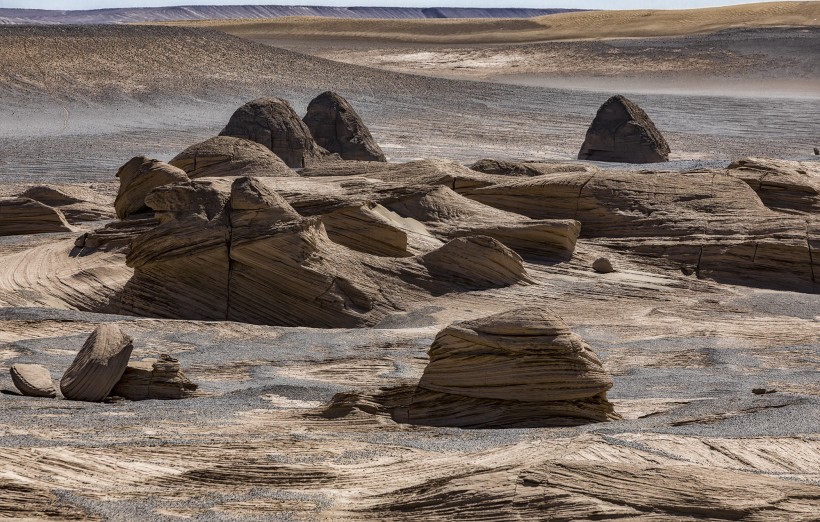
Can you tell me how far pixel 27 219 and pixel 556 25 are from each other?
69.0 metres

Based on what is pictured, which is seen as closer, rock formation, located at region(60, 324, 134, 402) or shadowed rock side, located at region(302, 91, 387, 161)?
rock formation, located at region(60, 324, 134, 402)

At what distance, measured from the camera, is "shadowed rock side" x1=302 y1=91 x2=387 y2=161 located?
81.1ft

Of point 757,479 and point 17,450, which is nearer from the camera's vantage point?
point 757,479

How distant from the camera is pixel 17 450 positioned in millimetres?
6004

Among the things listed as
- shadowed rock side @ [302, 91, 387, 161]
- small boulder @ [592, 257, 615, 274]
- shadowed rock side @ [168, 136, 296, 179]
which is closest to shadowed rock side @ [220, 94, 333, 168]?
shadowed rock side @ [302, 91, 387, 161]

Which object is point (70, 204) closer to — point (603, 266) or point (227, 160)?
point (227, 160)

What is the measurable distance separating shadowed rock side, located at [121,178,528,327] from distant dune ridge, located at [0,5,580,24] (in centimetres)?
13038

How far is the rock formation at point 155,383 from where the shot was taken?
8.77 meters

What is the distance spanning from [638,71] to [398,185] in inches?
1667

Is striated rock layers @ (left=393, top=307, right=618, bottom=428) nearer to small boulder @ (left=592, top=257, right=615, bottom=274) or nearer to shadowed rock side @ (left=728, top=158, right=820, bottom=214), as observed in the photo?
small boulder @ (left=592, top=257, right=615, bottom=274)

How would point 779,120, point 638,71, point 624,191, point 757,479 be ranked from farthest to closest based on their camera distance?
point 638,71, point 779,120, point 624,191, point 757,479

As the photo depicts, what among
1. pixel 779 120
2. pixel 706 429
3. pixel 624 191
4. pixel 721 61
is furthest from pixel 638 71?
pixel 706 429

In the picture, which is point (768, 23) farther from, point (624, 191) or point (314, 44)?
point (624, 191)

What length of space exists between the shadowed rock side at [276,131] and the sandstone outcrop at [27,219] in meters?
6.71
